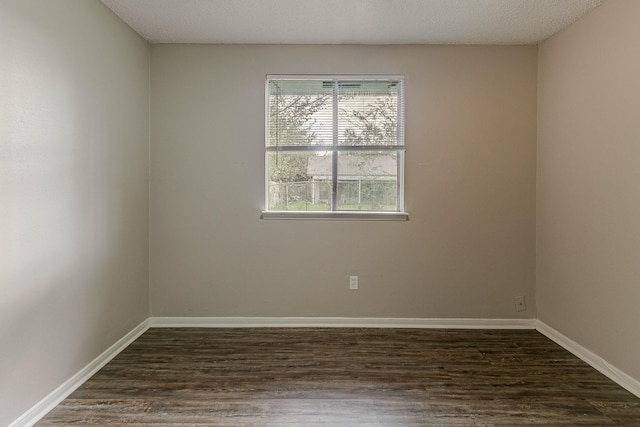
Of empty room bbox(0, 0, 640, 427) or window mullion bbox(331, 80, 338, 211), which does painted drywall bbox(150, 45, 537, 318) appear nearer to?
empty room bbox(0, 0, 640, 427)

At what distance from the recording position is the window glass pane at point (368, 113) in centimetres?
296

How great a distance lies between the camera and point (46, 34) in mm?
1842

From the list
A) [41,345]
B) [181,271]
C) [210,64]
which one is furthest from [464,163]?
[41,345]

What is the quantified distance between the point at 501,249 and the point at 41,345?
3380 mm

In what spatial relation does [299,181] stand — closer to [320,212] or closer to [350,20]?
[320,212]

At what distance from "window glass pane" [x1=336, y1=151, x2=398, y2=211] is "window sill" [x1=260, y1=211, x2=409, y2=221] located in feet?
0.25

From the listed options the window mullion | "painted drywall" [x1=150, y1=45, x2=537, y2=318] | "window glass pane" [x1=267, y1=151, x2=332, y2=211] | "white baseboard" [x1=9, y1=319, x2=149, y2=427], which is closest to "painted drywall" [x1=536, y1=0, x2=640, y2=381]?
"painted drywall" [x1=150, y1=45, x2=537, y2=318]

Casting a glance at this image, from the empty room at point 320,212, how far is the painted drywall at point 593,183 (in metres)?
0.02

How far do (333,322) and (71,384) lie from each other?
1.90m

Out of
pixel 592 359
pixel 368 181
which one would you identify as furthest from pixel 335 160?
pixel 592 359

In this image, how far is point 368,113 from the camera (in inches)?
117

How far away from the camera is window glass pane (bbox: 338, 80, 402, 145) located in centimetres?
296

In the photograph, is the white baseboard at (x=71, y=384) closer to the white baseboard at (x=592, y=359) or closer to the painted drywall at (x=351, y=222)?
the painted drywall at (x=351, y=222)

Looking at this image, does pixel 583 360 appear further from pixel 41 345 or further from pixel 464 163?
pixel 41 345
